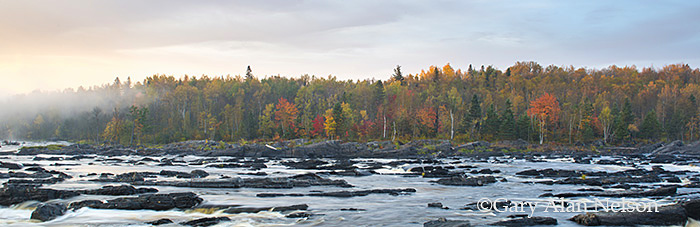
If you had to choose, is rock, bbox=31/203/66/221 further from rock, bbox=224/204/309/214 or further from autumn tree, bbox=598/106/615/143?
autumn tree, bbox=598/106/615/143

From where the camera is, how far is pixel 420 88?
13775 centimetres

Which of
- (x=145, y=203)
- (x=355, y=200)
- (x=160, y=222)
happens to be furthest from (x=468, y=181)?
(x=160, y=222)

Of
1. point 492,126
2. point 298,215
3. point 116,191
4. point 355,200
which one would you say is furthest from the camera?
point 492,126

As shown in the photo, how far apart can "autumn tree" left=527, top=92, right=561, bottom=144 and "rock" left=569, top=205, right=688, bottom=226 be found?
6455 centimetres

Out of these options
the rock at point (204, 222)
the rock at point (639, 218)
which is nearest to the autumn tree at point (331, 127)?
the rock at point (204, 222)

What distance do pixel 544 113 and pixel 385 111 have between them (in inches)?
1130

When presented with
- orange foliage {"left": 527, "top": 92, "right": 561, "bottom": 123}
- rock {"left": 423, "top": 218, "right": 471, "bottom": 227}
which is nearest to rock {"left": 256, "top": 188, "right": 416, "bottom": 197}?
rock {"left": 423, "top": 218, "right": 471, "bottom": 227}

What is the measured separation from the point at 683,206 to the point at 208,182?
72.7ft

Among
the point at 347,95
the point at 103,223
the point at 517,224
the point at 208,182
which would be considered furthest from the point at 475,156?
the point at 347,95

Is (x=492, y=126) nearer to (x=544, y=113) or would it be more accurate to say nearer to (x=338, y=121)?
(x=544, y=113)

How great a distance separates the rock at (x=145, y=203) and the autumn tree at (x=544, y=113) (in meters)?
69.3

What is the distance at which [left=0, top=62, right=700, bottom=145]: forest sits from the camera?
83.4 metres

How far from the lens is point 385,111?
297 feet

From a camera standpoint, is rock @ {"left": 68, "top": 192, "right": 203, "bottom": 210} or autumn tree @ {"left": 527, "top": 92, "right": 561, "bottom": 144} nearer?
rock @ {"left": 68, "top": 192, "right": 203, "bottom": 210}
